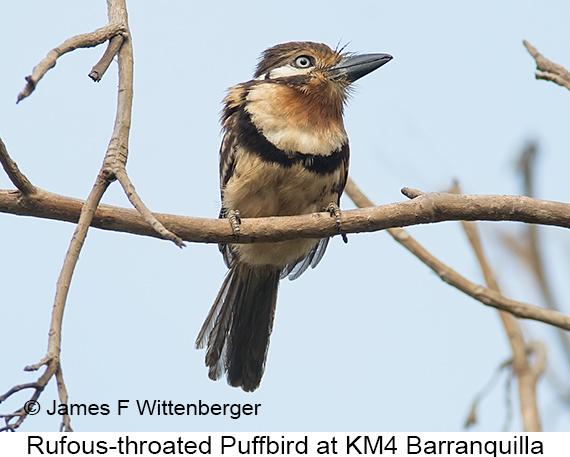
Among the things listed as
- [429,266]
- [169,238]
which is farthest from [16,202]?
[429,266]

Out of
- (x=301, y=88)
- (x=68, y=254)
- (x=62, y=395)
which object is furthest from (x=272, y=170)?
(x=62, y=395)

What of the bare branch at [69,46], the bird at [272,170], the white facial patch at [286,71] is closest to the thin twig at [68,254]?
the bare branch at [69,46]

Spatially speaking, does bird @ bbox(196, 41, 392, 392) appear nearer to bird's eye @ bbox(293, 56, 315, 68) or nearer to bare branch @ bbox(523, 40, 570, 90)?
bird's eye @ bbox(293, 56, 315, 68)

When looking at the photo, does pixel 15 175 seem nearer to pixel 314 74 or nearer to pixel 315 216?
pixel 315 216

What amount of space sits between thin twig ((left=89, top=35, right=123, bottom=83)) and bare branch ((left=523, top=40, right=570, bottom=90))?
196 cm

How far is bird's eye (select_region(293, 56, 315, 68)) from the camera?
13.3 ft

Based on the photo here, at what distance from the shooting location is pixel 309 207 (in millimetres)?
3758

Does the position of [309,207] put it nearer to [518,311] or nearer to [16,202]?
[518,311]

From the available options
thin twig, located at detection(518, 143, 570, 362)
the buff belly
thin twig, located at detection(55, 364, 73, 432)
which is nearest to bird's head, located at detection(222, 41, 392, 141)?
the buff belly

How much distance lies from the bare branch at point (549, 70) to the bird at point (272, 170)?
78 cm

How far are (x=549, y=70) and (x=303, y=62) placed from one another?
1283mm

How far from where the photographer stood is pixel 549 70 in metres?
3.54

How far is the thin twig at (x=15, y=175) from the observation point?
2.41 m
